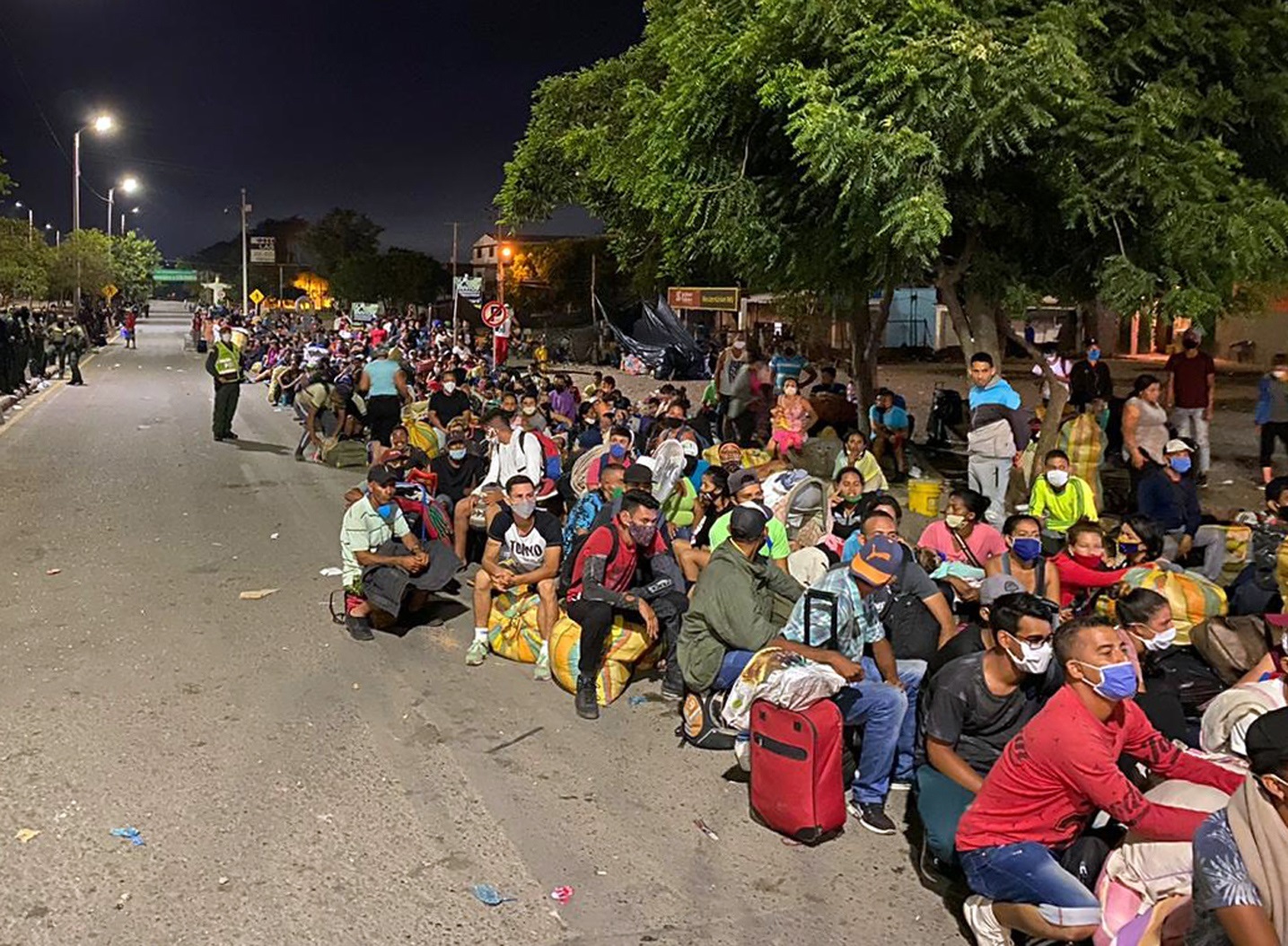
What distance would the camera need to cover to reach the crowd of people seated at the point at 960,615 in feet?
13.9

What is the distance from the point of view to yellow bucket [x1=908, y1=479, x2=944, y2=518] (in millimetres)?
12969

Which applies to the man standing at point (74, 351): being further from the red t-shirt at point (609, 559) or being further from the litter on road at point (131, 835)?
the litter on road at point (131, 835)

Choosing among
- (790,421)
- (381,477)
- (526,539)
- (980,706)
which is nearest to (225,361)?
(790,421)

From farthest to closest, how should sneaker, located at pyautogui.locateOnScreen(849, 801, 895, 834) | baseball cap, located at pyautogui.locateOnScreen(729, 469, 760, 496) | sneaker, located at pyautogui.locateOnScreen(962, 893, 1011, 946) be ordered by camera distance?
baseball cap, located at pyautogui.locateOnScreen(729, 469, 760, 496), sneaker, located at pyautogui.locateOnScreen(849, 801, 895, 834), sneaker, located at pyautogui.locateOnScreen(962, 893, 1011, 946)

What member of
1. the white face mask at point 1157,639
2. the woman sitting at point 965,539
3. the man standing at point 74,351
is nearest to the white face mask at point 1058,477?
the woman sitting at point 965,539

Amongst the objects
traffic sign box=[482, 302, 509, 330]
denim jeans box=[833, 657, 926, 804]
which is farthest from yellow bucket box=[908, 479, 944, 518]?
traffic sign box=[482, 302, 509, 330]

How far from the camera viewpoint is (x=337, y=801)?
19.1ft

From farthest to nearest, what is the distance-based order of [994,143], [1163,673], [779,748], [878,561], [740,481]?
[994,143]
[740,481]
[878,561]
[1163,673]
[779,748]

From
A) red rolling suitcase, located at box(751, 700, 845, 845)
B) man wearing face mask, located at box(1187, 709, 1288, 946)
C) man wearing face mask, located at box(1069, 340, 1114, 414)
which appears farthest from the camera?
man wearing face mask, located at box(1069, 340, 1114, 414)

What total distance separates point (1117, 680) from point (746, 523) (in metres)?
2.37

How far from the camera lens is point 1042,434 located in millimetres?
13281

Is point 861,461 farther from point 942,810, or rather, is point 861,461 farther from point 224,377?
point 224,377

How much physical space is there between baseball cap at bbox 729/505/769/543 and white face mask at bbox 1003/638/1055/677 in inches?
69.0

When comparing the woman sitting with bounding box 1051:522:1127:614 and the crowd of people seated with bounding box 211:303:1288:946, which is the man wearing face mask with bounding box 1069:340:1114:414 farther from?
the woman sitting with bounding box 1051:522:1127:614
